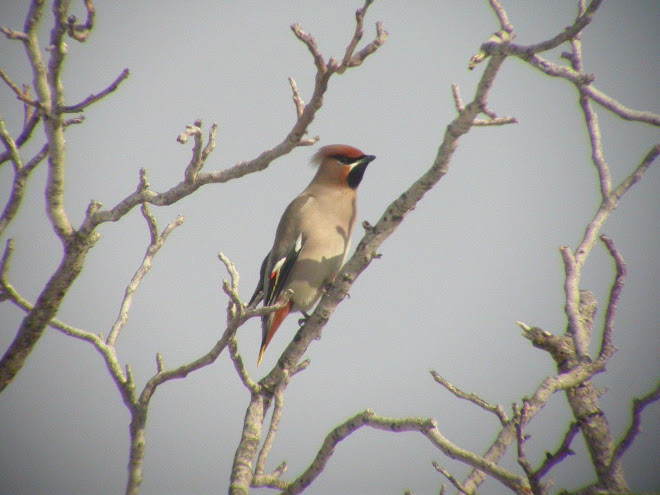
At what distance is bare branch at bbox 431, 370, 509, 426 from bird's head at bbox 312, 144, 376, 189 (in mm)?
2805

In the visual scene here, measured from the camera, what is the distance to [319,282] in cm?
517

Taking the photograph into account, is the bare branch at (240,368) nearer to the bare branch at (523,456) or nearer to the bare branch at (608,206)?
the bare branch at (523,456)

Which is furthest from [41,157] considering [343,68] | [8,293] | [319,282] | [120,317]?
[319,282]

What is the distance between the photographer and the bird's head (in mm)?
5633

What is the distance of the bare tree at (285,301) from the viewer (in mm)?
2494


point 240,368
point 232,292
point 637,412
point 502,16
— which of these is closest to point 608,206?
point 502,16

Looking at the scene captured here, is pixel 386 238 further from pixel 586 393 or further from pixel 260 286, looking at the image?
pixel 260 286

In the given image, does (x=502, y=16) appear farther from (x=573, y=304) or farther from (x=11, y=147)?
(x=11, y=147)

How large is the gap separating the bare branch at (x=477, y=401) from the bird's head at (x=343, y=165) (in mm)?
2805

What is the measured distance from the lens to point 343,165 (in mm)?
5730

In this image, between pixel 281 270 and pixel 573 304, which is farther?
pixel 281 270

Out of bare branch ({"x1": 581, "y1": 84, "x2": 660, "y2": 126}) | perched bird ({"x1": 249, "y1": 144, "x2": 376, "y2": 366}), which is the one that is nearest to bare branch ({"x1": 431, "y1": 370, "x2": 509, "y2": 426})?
bare branch ({"x1": 581, "y1": 84, "x2": 660, "y2": 126})

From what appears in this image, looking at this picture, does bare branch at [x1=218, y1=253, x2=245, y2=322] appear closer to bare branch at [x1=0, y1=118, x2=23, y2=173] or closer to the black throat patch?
bare branch at [x1=0, y1=118, x2=23, y2=173]

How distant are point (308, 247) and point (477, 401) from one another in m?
2.55
